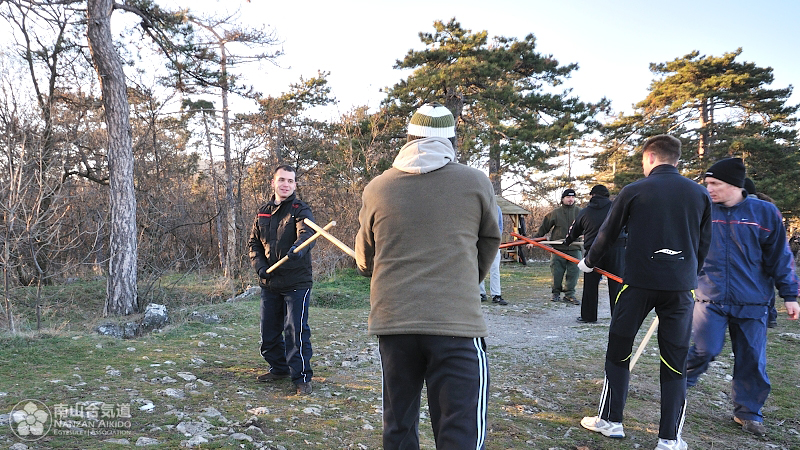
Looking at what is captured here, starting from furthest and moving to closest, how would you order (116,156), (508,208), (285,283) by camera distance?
1. (508,208)
2. (116,156)
3. (285,283)

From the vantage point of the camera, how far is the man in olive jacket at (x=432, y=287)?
2.12 m

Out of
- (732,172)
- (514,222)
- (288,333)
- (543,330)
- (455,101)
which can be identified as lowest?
(543,330)

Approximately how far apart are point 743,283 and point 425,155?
320 cm

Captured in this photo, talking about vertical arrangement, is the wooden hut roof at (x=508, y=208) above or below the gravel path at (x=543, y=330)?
above

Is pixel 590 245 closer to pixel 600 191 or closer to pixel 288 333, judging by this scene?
pixel 600 191

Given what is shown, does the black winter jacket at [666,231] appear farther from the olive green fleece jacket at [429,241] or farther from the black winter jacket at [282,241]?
the black winter jacket at [282,241]

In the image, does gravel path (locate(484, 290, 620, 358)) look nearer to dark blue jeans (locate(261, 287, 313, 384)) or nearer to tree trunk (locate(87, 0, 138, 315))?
dark blue jeans (locate(261, 287, 313, 384))

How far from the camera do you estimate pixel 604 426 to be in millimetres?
3695

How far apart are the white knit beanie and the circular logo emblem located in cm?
300

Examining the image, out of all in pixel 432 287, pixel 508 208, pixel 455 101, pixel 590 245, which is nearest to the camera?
pixel 432 287

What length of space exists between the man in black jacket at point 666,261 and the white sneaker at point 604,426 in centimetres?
29

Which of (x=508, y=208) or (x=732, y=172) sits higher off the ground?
→ (x=508, y=208)

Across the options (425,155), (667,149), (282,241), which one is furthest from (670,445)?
(282,241)

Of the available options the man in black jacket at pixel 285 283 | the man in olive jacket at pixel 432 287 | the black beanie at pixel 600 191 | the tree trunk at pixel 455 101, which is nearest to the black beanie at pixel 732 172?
A: the man in olive jacket at pixel 432 287
